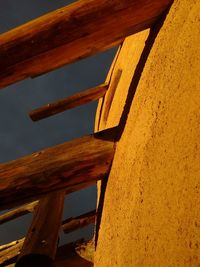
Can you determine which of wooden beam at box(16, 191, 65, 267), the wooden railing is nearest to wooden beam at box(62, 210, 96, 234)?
wooden beam at box(16, 191, 65, 267)

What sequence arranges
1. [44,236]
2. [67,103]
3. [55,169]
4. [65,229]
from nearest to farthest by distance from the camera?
[55,169] < [44,236] < [67,103] < [65,229]

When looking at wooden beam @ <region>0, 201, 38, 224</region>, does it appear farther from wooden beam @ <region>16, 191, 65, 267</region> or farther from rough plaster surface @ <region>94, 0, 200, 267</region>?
rough plaster surface @ <region>94, 0, 200, 267</region>

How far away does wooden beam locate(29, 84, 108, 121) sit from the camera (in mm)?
3895

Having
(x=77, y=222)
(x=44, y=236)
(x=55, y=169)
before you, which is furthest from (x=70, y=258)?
(x=77, y=222)

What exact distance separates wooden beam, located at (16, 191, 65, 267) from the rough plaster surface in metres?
0.46

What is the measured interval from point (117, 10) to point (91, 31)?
161 millimetres

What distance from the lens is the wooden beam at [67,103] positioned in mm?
3895

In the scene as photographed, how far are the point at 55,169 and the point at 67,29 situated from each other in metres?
0.81

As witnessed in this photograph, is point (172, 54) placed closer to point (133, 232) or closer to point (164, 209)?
point (164, 209)

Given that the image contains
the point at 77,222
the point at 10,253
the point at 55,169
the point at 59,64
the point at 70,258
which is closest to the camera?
the point at 59,64

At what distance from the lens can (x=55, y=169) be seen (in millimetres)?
2051

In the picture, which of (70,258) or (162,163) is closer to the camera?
(162,163)

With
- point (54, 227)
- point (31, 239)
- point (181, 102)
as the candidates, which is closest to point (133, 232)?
point (181, 102)

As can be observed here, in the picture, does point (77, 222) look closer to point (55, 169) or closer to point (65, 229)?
point (65, 229)
